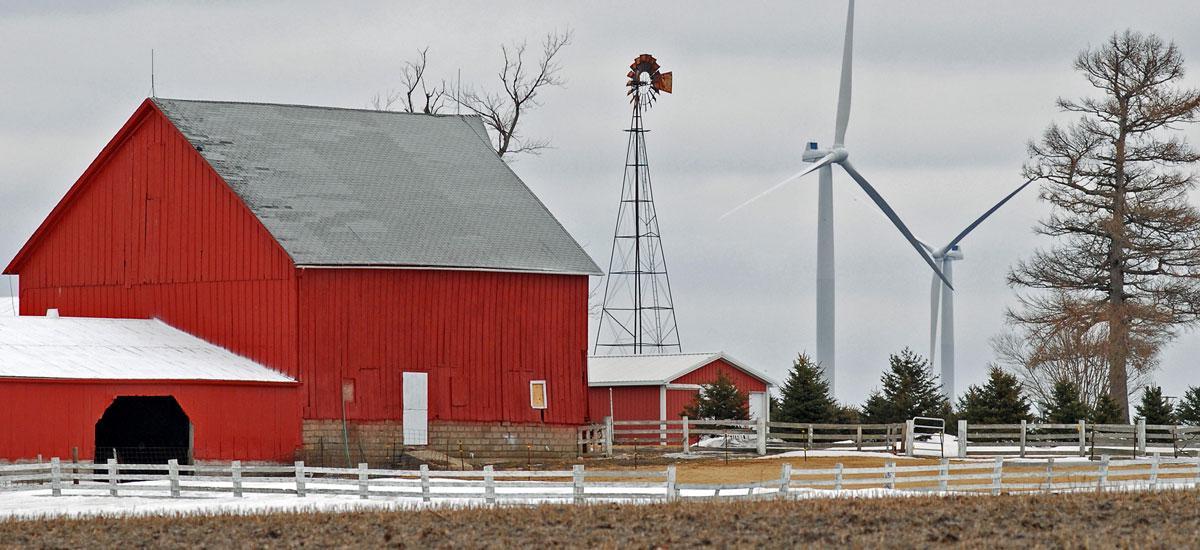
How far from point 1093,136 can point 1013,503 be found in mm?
33377

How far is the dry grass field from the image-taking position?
2398 cm

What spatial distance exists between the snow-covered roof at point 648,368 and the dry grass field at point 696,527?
2456 cm

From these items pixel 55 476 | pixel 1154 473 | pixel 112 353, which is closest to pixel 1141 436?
pixel 1154 473

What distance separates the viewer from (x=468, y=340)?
45156 mm

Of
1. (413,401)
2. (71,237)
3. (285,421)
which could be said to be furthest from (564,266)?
(71,237)

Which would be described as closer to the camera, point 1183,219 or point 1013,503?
point 1013,503

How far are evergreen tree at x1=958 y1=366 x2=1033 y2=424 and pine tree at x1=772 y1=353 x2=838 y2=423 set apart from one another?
143 inches

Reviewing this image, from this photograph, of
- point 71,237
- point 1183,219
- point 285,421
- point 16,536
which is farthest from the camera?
point 1183,219

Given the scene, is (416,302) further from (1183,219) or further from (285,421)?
(1183,219)

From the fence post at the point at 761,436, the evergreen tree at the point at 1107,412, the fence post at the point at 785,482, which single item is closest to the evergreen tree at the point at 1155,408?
the evergreen tree at the point at 1107,412

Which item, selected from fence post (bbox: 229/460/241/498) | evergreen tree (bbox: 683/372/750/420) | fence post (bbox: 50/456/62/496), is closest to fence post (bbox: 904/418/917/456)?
evergreen tree (bbox: 683/372/750/420)

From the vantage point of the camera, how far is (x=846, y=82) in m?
59.4

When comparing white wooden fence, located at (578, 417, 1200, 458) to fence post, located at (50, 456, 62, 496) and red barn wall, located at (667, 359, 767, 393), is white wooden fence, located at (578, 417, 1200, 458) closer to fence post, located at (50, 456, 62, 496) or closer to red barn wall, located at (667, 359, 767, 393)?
red barn wall, located at (667, 359, 767, 393)

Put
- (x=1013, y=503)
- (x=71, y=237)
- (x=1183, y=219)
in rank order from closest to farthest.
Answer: (x=1013, y=503) → (x=71, y=237) → (x=1183, y=219)
